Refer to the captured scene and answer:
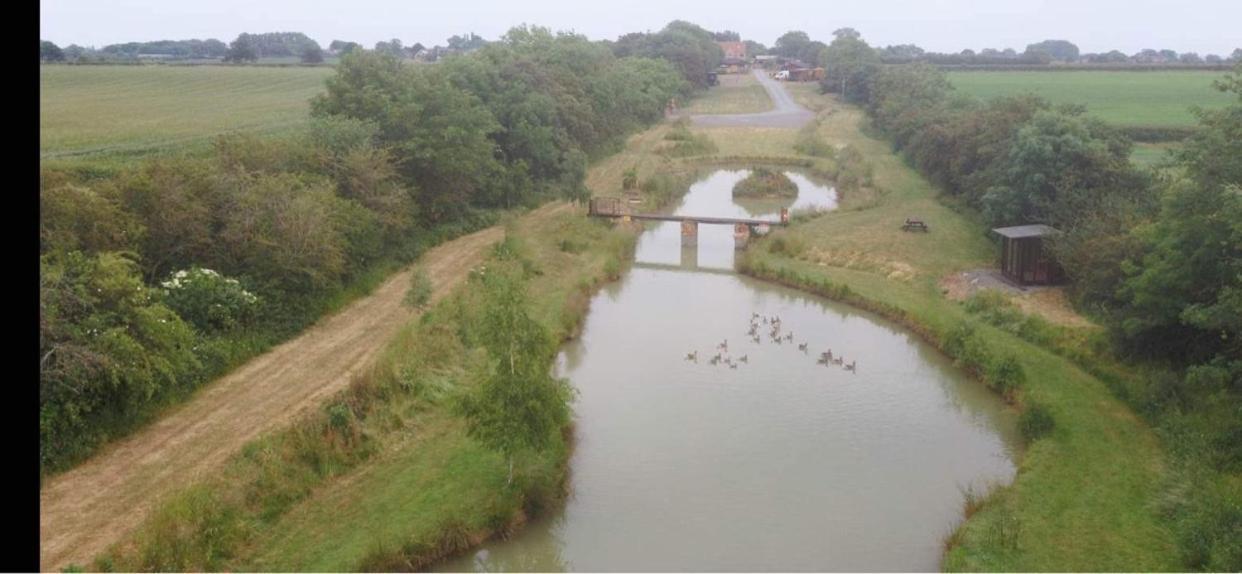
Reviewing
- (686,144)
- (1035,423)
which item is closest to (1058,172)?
(1035,423)

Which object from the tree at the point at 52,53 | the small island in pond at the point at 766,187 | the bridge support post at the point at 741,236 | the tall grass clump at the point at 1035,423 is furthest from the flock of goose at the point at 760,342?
the tree at the point at 52,53

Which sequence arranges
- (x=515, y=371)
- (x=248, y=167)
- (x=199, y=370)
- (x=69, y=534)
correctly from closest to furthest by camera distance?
1. (x=69, y=534)
2. (x=515, y=371)
3. (x=199, y=370)
4. (x=248, y=167)

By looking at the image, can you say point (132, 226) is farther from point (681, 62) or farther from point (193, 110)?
point (681, 62)

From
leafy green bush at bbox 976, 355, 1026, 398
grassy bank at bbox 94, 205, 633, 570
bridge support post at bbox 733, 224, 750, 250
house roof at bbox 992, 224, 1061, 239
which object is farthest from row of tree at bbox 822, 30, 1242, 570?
grassy bank at bbox 94, 205, 633, 570

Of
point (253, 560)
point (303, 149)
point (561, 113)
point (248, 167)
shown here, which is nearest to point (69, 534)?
point (253, 560)

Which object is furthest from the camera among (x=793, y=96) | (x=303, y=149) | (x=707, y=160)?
(x=793, y=96)

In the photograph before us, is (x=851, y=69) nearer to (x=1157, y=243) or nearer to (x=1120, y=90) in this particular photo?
(x=1120, y=90)

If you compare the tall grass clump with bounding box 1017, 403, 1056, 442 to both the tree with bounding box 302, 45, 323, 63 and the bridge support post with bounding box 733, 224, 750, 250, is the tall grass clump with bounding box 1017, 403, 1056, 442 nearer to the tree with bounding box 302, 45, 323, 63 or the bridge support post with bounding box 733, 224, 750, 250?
the bridge support post with bounding box 733, 224, 750, 250

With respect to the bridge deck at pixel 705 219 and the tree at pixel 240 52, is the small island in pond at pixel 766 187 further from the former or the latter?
the tree at pixel 240 52
